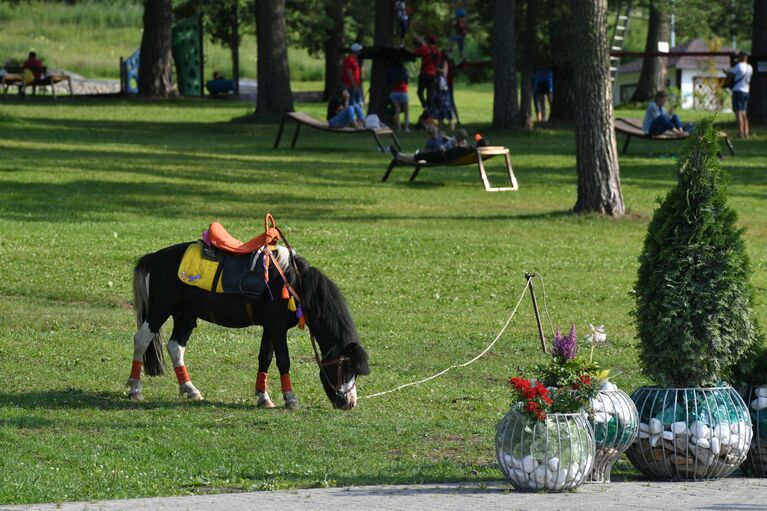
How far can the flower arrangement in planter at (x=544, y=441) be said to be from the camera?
8227mm

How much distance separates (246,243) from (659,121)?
20125 millimetres

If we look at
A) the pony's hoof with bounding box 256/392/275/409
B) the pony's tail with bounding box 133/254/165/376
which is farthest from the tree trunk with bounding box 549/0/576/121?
the pony's hoof with bounding box 256/392/275/409

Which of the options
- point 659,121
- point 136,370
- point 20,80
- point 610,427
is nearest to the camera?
point 610,427

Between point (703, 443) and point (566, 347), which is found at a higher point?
point (566, 347)

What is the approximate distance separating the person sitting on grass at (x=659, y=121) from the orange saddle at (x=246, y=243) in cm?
1980

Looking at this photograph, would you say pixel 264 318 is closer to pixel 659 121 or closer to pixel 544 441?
pixel 544 441

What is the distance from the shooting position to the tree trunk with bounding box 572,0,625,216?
70.2 ft

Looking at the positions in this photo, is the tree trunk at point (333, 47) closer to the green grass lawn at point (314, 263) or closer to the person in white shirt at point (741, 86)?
the green grass lawn at point (314, 263)

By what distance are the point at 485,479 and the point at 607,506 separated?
1404 millimetres

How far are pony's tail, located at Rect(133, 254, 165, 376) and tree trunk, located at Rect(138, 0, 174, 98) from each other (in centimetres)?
3422

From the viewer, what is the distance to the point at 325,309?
1068 centimetres

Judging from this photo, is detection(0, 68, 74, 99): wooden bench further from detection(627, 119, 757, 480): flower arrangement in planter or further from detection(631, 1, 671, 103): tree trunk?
detection(627, 119, 757, 480): flower arrangement in planter

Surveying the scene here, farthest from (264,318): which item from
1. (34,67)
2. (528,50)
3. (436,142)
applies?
(34,67)

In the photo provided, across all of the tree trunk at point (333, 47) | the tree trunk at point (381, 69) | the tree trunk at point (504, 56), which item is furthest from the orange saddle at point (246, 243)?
the tree trunk at point (333, 47)
